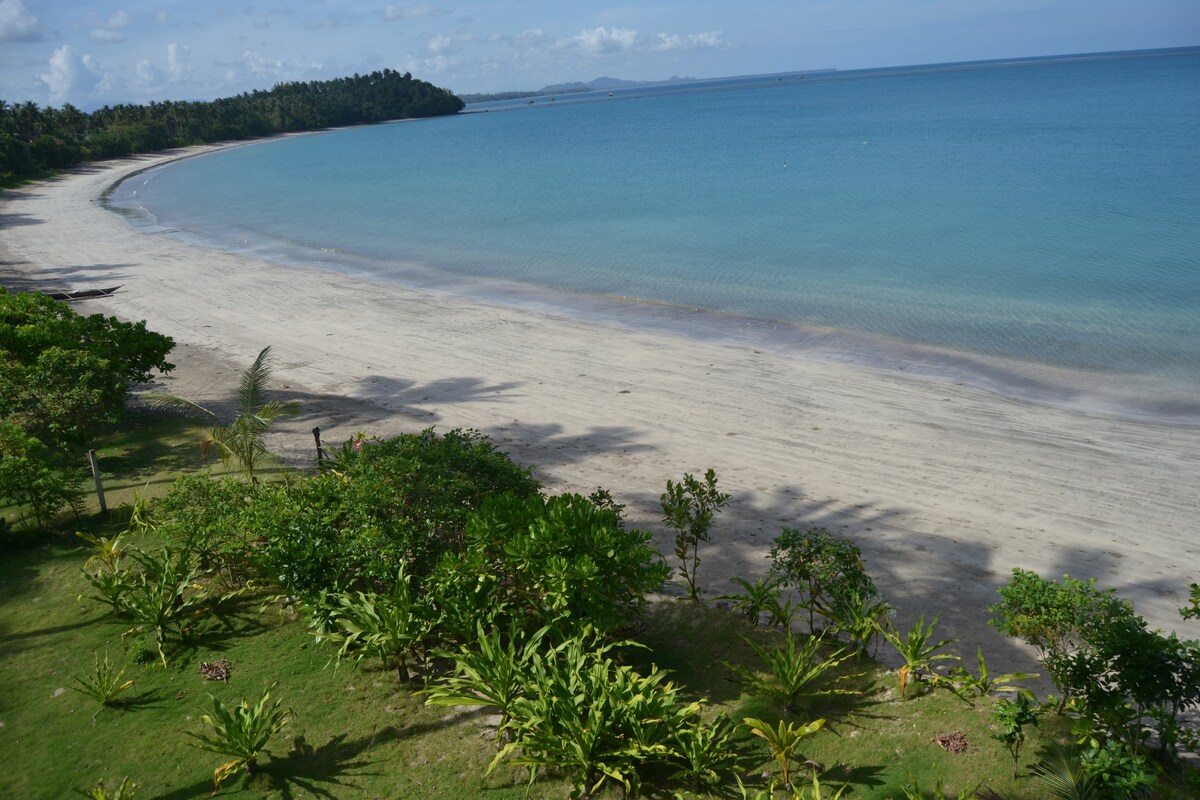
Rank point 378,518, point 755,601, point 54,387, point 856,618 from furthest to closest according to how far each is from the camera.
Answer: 1. point 54,387
2. point 755,601
3. point 378,518
4. point 856,618

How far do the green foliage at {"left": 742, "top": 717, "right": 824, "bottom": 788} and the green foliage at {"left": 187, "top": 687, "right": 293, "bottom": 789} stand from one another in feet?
10.6

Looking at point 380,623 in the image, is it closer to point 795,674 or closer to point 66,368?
point 795,674

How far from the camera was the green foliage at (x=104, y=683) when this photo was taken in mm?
6590

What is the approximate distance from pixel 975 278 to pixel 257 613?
21736mm

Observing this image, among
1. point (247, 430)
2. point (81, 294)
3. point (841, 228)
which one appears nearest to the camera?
point (247, 430)

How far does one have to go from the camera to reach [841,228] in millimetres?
32281

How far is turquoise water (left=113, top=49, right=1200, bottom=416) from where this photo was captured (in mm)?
19312

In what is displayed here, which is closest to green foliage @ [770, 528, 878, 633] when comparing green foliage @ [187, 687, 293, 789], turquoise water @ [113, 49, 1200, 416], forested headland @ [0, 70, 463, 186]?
green foliage @ [187, 687, 293, 789]

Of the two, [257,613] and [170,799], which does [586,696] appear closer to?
[170,799]

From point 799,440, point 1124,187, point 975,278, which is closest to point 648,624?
point 799,440

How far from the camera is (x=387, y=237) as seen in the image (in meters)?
34.5

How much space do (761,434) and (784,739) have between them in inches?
306

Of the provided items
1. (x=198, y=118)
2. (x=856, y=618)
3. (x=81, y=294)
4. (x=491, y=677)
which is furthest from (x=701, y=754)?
(x=198, y=118)

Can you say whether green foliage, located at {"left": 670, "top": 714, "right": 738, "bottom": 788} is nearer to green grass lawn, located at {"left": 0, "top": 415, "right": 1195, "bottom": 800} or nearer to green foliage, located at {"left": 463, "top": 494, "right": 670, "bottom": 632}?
green grass lawn, located at {"left": 0, "top": 415, "right": 1195, "bottom": 800}
